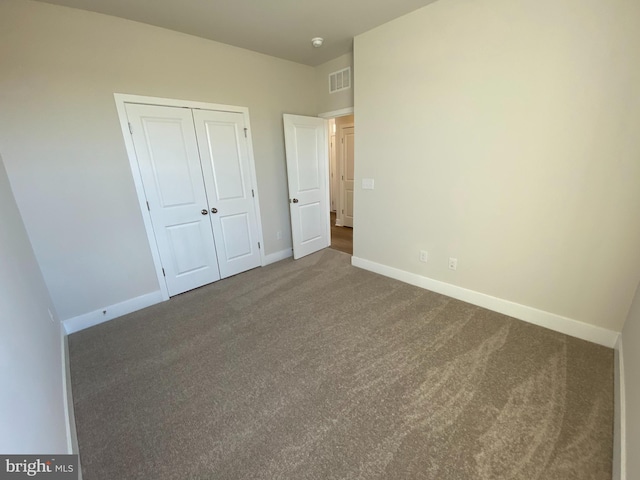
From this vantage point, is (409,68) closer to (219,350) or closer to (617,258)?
(617,258)

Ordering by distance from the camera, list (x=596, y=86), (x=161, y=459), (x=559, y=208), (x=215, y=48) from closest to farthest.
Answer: (x=161, y=459) < (x=596, y=86) < (x=559, y=208) < (x=215, y=48)

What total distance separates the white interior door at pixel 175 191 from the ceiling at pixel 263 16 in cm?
75

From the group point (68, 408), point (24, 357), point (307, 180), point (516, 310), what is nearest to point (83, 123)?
point (24, 357)

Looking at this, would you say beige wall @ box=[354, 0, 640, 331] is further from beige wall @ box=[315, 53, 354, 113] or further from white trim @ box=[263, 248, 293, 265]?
white trim @ box=[263, 248, 293, 265]

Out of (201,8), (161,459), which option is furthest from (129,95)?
(161,459)

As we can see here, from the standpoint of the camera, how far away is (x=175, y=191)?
9.52ft

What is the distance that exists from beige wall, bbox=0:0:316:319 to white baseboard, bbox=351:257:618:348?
2.94 m

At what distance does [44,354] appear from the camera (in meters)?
1.53

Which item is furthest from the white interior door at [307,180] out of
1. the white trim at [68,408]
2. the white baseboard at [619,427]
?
the white baseboard at [619,427]

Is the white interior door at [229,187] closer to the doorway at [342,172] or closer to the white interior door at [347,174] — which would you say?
the doorway at [342,172]


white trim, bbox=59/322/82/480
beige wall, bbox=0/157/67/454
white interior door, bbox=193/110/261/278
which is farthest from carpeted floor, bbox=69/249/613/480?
white interior door, bbox=193/110/261/278

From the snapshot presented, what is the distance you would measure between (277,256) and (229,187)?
125cm

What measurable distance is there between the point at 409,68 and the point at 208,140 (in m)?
2.29

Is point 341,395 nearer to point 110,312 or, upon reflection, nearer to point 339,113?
point 110,312
